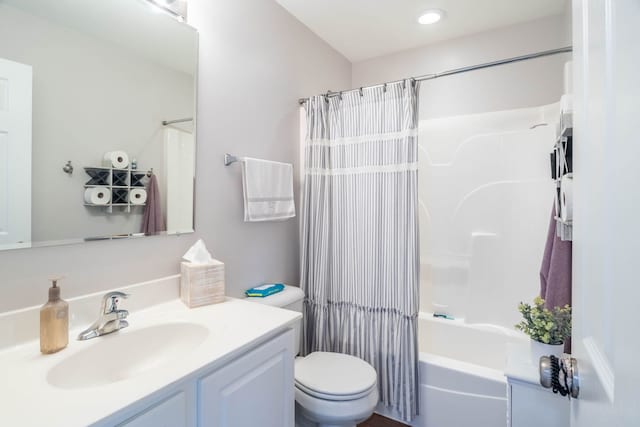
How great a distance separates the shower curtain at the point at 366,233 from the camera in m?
1.81

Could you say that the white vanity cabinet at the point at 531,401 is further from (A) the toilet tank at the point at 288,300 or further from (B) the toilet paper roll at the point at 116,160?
(B) the toilet paper roll at the point at 116,160

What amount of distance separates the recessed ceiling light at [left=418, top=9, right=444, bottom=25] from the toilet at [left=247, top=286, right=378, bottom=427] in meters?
2.02

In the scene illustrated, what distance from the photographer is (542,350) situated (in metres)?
1.28

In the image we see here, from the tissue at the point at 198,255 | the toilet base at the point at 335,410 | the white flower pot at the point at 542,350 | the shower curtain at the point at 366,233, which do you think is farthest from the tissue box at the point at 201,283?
the white flower pot at the point at 542,350

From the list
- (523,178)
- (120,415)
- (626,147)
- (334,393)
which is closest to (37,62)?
(120,415)

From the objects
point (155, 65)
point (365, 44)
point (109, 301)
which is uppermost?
point (365, 44)

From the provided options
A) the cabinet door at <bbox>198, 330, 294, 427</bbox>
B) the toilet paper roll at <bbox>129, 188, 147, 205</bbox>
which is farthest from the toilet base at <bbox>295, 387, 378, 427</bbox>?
the toilet paper roll at <bbox>129, 188, 147, 205</bbox>

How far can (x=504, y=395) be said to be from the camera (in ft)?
5.43

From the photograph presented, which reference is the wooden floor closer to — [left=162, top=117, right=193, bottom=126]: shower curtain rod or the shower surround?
the shower surround

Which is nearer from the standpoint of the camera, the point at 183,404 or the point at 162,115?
the point at 183,404

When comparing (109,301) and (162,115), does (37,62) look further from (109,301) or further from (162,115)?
(109,301)

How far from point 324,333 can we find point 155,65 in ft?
5.68

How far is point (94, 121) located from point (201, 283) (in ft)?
2.43

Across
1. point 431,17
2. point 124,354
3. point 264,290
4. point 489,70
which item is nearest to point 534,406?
point 264,290
